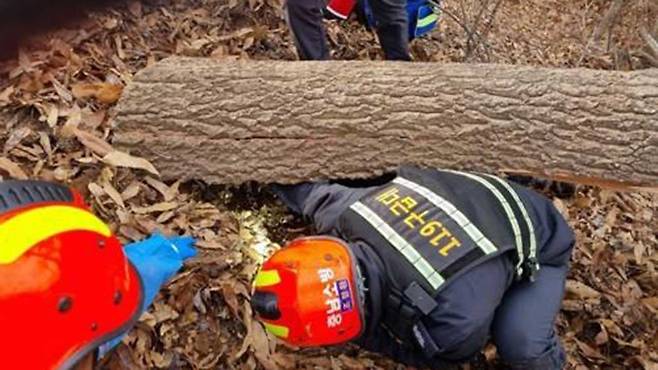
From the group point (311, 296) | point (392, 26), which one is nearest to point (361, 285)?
point (311, 296)

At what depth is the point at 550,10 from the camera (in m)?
6.99

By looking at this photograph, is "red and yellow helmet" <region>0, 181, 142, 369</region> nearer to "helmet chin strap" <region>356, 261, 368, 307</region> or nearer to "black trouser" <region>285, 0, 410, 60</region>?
"helmet chin strap" <region>356, 261, 368, 307</region>

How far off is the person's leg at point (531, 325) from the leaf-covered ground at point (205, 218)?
38 centimetres

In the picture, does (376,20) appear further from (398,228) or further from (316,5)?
(398,228)

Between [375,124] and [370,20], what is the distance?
5.04 ft

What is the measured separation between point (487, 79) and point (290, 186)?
98 cm

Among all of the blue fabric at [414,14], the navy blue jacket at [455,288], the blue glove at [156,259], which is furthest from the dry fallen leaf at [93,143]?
the blue fabric at [414,14]

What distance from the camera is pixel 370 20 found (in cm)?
441

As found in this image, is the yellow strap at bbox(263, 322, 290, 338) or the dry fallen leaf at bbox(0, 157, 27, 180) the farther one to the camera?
the dry fallen leaf at bbox(0, 157, 27, 180)

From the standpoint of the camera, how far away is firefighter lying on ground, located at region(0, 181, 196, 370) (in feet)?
5.24

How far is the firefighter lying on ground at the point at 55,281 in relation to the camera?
1.60 meters

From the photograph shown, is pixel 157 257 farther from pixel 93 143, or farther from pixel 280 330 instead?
pixel 93 143

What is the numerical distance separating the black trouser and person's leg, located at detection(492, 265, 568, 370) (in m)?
1.76

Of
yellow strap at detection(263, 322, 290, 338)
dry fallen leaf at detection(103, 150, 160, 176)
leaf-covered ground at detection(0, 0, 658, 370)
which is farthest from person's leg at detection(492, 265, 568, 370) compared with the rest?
dry fallen leaf at detection(103, 150, 160, 176)
